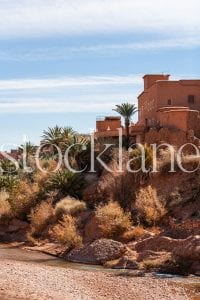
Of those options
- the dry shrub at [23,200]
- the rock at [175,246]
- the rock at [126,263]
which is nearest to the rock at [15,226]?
the dry shrub at [23,200]

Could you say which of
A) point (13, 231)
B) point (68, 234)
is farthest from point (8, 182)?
point (68, 234)

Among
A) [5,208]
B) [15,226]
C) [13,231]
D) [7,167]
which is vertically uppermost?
[7,167]

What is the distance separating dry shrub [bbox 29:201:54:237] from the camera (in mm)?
36250

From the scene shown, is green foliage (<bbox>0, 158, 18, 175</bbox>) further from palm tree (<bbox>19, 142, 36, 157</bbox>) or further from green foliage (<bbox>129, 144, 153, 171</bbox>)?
green foliage (<bbox>129, 144, 153, 171</bbox>)

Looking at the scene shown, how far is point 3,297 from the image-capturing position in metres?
18.9

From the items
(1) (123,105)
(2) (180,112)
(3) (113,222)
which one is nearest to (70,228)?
(3) (113,222)

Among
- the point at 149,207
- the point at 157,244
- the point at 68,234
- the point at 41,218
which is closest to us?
the point at 157,244

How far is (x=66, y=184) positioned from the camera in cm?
4000

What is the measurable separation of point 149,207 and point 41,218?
7.62 metres

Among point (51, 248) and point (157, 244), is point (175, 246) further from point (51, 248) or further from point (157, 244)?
point (51, 248)

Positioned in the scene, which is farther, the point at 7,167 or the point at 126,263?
the point at 7,167

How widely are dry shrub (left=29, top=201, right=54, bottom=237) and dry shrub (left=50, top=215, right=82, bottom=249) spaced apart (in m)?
2.97

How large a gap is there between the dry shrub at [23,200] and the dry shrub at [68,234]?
671cm

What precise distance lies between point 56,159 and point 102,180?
7103mm
